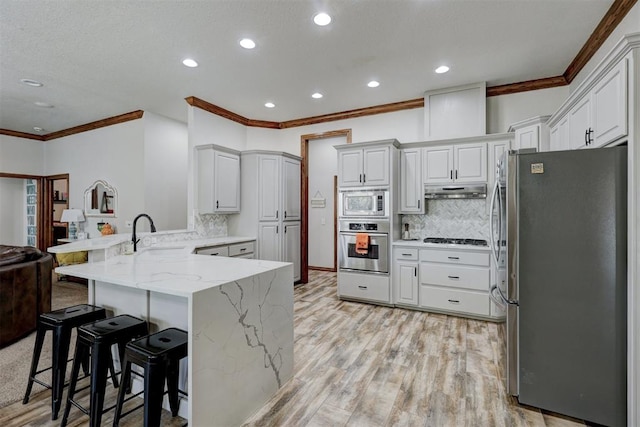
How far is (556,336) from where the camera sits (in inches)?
78.8

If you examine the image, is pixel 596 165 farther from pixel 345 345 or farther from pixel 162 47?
pixel 162 47

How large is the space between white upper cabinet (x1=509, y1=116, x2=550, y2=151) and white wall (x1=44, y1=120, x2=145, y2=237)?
5.52 m

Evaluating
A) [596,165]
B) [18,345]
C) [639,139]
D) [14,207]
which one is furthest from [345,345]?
[14,207]

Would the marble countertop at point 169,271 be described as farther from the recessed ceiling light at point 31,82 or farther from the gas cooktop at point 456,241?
the recessed ceiling light at point 31,82

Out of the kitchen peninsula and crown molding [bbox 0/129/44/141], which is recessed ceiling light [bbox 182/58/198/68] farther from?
crown molding [bbox 0/129/44/141]

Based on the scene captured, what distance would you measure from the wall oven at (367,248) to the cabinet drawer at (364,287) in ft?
0.29

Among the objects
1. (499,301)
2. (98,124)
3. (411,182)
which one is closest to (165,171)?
(98,124)

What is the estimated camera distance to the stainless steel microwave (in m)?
4.23

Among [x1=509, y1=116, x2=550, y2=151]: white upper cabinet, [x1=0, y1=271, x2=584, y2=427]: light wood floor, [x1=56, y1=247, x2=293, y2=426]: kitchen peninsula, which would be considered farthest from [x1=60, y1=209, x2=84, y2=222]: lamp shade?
[x1=509, y1=116, x2=550, y2=151]: white upper cabinet

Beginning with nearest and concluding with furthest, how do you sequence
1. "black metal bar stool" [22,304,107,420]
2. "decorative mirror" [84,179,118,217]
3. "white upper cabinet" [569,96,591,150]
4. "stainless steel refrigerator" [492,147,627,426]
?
"stainless steel refrigerator" [492,147,627,426]
"black metal bar stool" [22,304,107,420]
"white upper cabinet" [569,96,591,150]
"decorative mirror" [84,179,118,217]

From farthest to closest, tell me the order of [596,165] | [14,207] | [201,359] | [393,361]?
1. [14,207]
2. [393,361]
3. [596,165]
4. [201,359]

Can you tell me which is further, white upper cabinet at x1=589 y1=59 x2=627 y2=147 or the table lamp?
the table lamp

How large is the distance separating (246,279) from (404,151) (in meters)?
3.22

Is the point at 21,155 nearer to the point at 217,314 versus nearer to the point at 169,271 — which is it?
the point at 169,271
